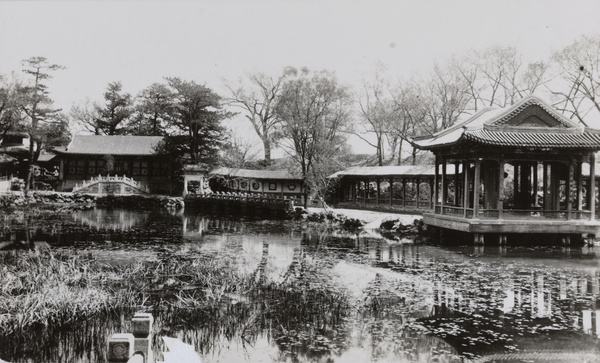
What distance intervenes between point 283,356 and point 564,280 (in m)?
10.1

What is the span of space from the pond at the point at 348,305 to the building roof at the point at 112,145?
1326 inches

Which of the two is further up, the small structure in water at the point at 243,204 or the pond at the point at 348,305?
the small structure in water at the point at 243,204

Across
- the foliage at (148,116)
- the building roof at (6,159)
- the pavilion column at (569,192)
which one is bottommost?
the pavilion column at (569,192)

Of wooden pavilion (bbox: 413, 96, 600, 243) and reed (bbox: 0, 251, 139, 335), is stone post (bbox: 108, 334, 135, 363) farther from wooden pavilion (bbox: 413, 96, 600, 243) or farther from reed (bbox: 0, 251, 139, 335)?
wooden pavilion (bbox: 413, 96, 600, 243)

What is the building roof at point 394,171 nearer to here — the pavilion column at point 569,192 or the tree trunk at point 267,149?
the pavilion column at point 569,192

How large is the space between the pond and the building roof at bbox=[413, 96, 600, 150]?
425 cm

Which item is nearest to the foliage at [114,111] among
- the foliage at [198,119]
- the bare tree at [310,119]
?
the foliage at [198,119]

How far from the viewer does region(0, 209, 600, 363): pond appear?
8.49 meters

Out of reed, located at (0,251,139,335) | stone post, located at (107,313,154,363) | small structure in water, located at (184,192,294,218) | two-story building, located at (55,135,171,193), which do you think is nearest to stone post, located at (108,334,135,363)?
stone post, located at (107,313,154,363)

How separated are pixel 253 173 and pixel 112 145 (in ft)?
53.6

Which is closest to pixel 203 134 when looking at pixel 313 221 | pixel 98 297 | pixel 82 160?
pixel 82 160

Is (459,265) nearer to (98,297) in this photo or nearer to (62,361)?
(98,297)

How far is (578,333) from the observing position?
9625 millimetres

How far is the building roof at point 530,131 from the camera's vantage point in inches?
846
